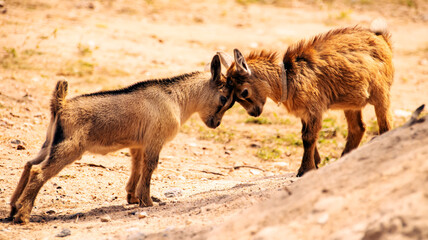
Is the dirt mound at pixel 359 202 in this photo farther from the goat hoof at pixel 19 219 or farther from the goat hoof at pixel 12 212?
the goat hoof at pixel 12 212

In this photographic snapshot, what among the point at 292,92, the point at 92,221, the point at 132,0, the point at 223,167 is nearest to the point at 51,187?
the point at 92,221

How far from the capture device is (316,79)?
692 cm

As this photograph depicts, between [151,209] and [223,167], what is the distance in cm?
244

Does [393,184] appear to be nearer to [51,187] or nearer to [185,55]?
[51,187]

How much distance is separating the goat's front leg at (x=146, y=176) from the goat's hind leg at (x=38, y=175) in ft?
3.17

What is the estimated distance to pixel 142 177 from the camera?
6.18m

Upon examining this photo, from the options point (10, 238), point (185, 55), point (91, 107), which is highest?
point (185, 55)

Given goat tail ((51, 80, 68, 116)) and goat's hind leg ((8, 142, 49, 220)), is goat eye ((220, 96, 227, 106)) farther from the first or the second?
goat's hind leg ((8, 142, 49, 220))

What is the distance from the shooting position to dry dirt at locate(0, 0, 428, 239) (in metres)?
3.92

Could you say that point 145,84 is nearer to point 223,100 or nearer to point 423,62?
point 223,100

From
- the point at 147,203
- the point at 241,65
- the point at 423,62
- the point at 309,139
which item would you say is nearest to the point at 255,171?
the point at 309,139

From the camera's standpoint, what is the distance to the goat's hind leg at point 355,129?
7.77 m

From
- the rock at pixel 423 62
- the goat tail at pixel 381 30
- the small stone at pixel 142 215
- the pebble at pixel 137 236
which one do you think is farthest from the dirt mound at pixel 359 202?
the rock at pixel 423 62

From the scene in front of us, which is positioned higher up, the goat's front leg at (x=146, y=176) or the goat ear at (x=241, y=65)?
the goat ear at (x=241, y=65)
